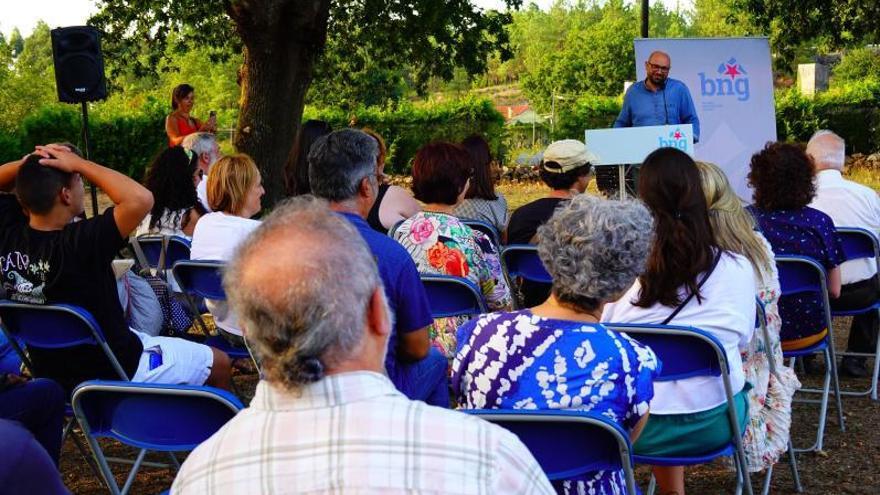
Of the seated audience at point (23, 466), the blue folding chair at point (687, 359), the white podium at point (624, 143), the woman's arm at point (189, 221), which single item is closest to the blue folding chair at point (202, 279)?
the woman's arm at point (189, 221)

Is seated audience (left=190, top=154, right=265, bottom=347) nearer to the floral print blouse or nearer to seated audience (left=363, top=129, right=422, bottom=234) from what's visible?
seated audience (left=363, top=129, right=422, bottom=234)

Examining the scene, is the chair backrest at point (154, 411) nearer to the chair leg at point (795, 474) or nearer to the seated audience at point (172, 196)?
the chair leg at point (795, 474)

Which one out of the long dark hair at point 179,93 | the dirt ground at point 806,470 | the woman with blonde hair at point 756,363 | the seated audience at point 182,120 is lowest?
the dirt ground at point 806,470

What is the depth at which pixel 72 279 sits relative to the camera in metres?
3.63

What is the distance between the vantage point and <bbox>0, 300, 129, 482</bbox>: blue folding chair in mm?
3498

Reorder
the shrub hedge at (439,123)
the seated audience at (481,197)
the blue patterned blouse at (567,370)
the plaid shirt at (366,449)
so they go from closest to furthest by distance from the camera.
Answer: the plaid shirt at (366,449), the blue patterned blouse at (567,370), the seated audience at (481,197), the shrub hedge at (439,123)

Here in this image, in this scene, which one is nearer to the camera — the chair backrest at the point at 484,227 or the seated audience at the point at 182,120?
the chair backrest at the point at 484,227

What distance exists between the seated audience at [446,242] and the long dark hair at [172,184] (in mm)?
1998

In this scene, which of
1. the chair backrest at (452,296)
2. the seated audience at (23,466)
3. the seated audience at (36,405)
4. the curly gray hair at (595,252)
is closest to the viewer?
the seated audience at (23,466)

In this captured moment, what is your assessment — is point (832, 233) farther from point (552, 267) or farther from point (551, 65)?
point (551, 65)

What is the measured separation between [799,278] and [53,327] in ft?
10.4

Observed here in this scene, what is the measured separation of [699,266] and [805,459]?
1.76 m

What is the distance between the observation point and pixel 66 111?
23672mm

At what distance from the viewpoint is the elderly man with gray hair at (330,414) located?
1415mm
